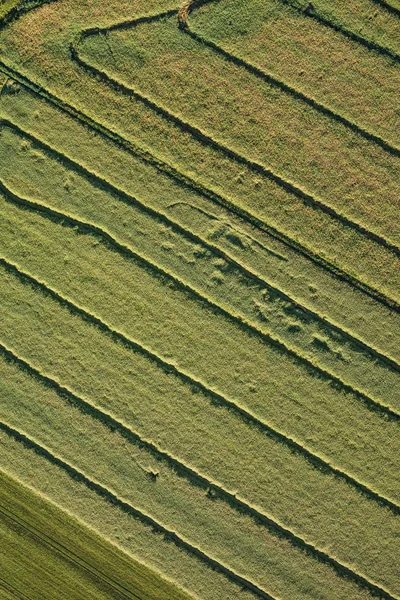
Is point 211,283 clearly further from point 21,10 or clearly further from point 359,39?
point 21,10

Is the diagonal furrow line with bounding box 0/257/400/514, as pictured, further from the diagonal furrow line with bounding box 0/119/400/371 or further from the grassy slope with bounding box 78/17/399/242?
the grassy slope with bounding box 78/17/399/242

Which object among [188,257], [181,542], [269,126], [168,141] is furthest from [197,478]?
[269,126]

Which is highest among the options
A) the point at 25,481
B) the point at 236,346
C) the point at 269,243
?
the point at 269,243

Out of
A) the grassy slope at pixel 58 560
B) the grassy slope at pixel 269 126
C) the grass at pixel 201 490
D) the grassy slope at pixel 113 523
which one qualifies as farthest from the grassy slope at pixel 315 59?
the grassy slope at pixel 58 560

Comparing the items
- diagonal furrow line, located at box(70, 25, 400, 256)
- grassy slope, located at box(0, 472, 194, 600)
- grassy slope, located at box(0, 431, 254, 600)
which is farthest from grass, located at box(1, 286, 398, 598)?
diagonal furrow line, located at box(70, 25, 400, 256)

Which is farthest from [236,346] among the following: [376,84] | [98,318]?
[376,84]

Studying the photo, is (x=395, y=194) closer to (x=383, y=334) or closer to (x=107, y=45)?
(x=383, y=334)

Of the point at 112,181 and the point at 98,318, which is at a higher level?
the point at 112,181
